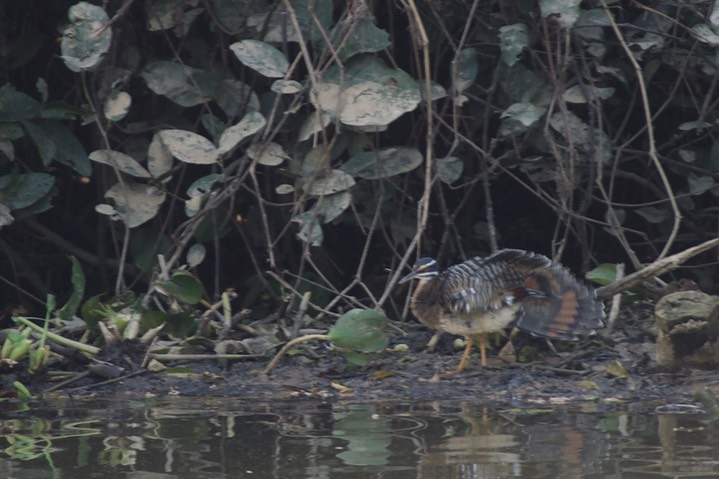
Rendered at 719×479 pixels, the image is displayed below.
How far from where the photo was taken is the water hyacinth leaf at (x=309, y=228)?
18.5 ft

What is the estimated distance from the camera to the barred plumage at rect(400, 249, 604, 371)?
218 inches

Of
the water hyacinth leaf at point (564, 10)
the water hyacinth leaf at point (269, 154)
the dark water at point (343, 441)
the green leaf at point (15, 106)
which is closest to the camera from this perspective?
the dark water at point (343, 441)

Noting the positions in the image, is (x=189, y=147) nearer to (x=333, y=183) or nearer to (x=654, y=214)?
(x=333, y=183)

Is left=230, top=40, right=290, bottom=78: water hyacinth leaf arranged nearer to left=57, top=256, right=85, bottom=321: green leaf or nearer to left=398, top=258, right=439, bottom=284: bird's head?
left=398, top=258, right=439, bottom=284: bird's head

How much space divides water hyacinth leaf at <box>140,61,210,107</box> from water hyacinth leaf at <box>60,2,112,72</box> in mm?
386

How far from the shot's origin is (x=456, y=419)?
16.0 ft

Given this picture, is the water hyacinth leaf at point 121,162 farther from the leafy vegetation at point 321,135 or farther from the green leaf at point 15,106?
the green leaf at point 15,106

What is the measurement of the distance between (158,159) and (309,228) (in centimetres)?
84

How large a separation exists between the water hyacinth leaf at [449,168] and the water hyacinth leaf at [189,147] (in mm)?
1069

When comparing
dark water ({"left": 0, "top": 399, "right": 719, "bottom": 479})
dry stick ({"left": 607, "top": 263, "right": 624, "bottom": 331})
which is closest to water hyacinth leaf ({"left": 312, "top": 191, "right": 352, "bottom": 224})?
dark water ({"left": 0, "top": 399, "right": 719, "bottom": 479})

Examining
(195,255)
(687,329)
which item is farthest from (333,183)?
(687,329)

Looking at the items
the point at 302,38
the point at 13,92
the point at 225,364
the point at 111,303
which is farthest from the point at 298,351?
the point at 13,92

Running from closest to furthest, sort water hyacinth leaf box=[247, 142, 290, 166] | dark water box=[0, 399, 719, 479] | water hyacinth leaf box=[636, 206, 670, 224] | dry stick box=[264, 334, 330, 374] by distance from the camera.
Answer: dark water box=[0, 399, 719, 479] < dry stick box=[264, 334, 330, 374] < water hyacinth leaf box=[247, 142, 290, 166] < water hyacinth leaf box=[636, 206, 670, 224]

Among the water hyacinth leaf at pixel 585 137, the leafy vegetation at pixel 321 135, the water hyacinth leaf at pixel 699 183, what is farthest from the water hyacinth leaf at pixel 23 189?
the water hyacinth leaf at pixel 699 183
